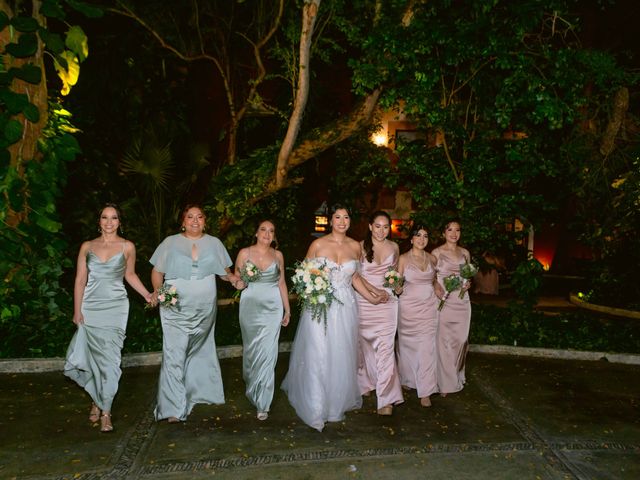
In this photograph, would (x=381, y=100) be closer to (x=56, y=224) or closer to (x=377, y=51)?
(x=377, y=51)

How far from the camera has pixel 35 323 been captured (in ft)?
27.5

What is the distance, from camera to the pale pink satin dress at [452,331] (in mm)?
6922

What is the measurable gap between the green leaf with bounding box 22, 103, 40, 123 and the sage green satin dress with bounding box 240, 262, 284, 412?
Result: 4429mm

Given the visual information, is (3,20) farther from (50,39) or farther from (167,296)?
(167,296)

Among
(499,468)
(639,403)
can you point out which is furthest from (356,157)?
(499,468)

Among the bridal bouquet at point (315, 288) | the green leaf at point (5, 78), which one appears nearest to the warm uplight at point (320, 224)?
the green leaf at point (5, 78)

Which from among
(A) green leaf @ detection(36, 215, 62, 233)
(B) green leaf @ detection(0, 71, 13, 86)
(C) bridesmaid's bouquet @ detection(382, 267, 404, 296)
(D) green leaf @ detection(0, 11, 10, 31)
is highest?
(D) green leaf @ detection(0, 11, 10, 31)

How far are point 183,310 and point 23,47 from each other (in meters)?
4.98

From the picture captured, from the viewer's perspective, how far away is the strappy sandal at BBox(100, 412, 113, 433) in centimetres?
543

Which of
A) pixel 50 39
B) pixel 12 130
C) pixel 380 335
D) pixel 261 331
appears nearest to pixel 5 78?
pixel 12 130

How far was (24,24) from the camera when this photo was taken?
312 inches

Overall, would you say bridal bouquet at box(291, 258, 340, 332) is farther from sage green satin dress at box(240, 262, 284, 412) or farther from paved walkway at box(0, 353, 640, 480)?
paved walkway at box(0, 353, 640, 480)

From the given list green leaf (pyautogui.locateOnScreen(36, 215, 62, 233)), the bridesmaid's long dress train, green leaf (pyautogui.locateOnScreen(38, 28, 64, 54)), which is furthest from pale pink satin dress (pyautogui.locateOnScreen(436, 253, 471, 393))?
green leaf (pyautogui.locateOnScreen(38, 28, 64, 54))

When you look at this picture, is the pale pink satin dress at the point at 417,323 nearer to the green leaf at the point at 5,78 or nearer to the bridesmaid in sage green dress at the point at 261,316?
the bridesmaid in sage green dress at the point at 261,316
